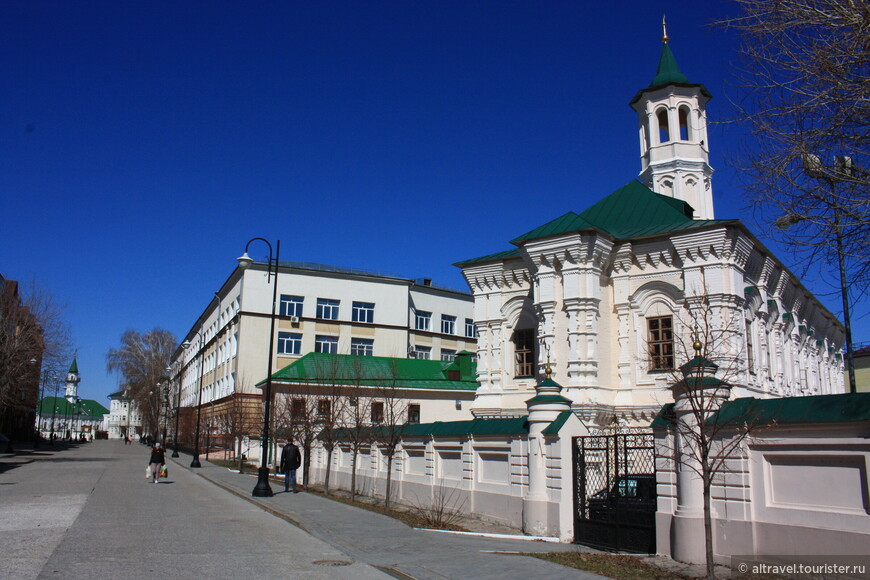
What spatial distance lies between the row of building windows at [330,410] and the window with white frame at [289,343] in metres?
15.8

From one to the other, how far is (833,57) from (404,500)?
15887mm

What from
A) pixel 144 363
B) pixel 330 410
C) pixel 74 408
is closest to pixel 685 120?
pixel 330 410

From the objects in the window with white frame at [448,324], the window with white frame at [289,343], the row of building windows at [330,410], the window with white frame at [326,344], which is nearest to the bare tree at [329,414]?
the row of building windows at [330,410]

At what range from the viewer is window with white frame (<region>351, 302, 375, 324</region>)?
5656cm

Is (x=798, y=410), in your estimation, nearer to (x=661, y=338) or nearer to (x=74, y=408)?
(x=661, y=338)

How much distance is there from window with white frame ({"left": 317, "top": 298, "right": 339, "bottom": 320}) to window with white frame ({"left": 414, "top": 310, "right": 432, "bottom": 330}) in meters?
7.81

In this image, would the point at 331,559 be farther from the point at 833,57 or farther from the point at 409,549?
the point at 833,57

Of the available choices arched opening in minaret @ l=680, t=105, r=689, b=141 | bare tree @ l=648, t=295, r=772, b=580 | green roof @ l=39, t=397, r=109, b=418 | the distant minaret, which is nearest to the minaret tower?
arched opening in minaret @ l=680, t=105, r=689, b=141

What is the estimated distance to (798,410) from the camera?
31.2 feet

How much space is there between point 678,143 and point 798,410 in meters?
24.6

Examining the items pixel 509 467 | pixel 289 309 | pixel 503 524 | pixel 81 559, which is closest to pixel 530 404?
pixel 509 467

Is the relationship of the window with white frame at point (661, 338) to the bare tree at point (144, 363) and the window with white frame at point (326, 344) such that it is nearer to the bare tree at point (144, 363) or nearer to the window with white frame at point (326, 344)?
the window with white frame at point (326, 344)

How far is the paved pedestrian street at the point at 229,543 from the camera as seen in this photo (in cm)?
956

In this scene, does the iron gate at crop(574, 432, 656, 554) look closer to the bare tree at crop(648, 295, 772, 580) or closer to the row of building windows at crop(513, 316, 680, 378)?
the bare tree at crop(648, 295, 772, 580)
